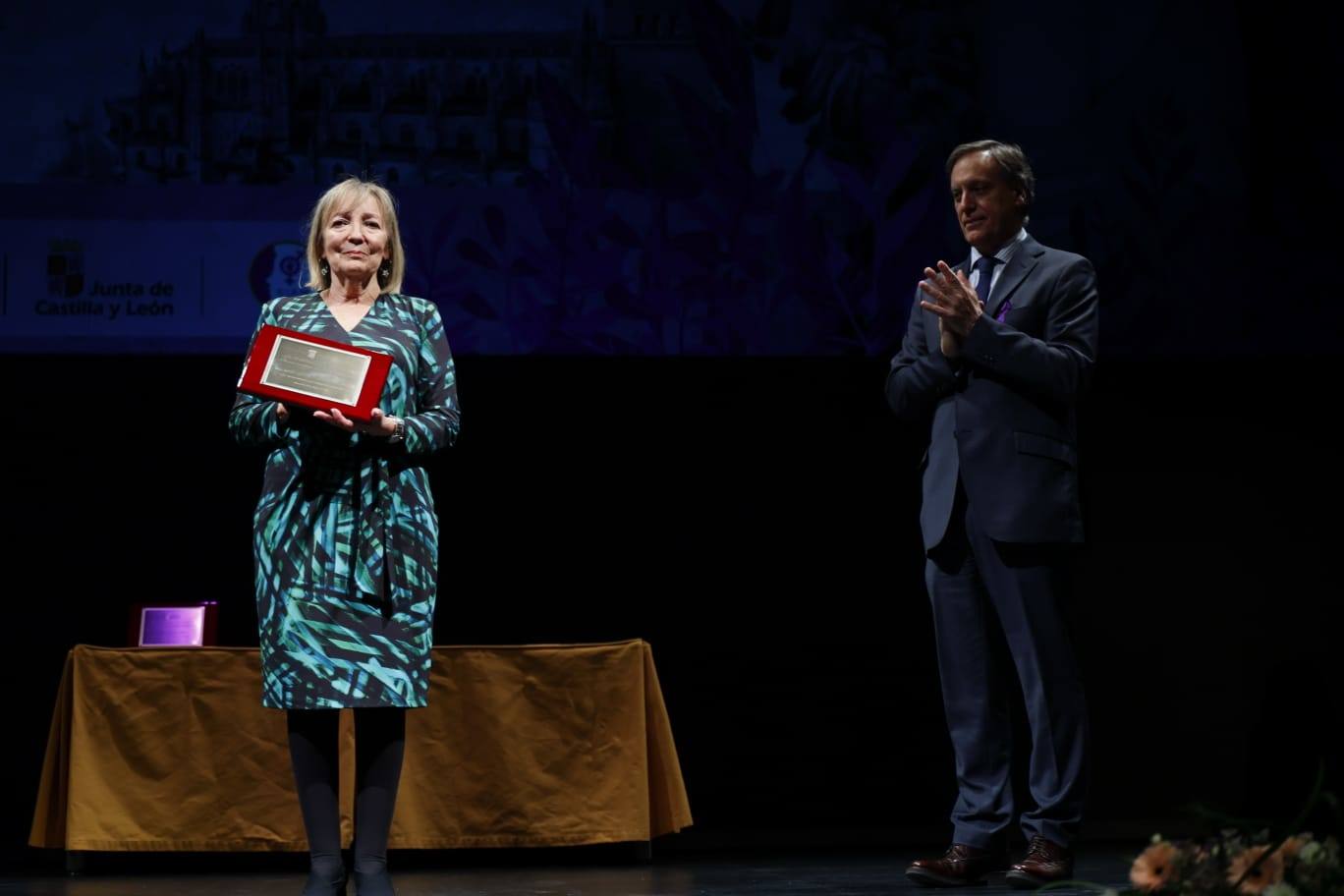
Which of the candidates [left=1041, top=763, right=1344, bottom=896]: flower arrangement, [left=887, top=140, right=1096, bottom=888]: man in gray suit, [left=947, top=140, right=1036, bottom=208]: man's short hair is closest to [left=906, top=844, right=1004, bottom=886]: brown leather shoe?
[left=887, top=140, right=1096, bottom=888]: man in gray suit

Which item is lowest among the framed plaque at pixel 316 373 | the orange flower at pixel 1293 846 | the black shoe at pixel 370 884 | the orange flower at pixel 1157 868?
the black shoe at pixel 370 884

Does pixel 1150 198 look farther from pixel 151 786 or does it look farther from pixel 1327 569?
pixel 151 786

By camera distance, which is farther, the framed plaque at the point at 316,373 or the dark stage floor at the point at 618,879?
the dark stage floor at the point at 618,879

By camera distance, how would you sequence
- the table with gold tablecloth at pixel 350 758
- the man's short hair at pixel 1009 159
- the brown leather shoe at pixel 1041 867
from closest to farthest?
1. the brown leather shoe at pixel 1041 867
2. the man's short hair at pixel 1009 159
3. the table with gold tablecloth at pixel 350 758

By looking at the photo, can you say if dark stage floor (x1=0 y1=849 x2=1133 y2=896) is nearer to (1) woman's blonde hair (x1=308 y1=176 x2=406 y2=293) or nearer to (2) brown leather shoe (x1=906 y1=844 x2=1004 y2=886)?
(2) brown leather shoe (x1=906 y1=844 x2=1004 y2=886)

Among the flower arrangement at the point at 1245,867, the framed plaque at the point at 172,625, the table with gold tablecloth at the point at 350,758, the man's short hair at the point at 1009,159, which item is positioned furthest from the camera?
the framed plaque at the point at 172,625

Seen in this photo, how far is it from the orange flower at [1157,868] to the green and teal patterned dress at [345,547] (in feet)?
4.93

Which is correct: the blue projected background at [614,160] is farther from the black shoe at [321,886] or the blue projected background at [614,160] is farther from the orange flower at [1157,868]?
the orange flower at [1157,868]

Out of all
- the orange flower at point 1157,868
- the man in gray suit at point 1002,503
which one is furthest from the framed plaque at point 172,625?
the orange flower at point 1157,868

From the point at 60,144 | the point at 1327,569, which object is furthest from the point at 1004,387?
the point at 60,144

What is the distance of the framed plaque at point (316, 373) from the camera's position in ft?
7.11

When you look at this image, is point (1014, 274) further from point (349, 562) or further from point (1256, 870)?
point (1256, 870)

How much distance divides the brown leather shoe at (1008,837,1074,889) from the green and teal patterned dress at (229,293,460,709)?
1.04 m

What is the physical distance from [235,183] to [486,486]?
46.5 inches
